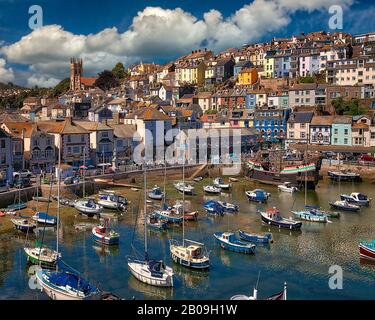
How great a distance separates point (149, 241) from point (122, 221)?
4368mm

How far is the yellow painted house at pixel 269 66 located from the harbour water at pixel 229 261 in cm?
5114

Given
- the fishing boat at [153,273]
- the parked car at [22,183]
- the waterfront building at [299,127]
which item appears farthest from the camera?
the waterfront building at [299,127]

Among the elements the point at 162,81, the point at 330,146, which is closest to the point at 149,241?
the point at 330,146

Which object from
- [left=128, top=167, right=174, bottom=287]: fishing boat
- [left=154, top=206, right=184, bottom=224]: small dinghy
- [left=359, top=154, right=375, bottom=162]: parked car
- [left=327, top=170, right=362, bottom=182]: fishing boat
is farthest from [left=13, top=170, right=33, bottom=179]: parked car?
[left=359, top=154, right=375, bottom=162]: parked car

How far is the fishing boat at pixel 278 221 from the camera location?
85.1ft

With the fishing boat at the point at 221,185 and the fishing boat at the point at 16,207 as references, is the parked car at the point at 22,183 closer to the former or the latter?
the fishing boat at the point at 16,207

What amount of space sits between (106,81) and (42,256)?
86178mm

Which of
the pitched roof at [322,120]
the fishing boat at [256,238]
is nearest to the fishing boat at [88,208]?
the fishing boat at [256,238]

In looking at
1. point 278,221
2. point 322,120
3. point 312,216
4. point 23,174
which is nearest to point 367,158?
point 322,120

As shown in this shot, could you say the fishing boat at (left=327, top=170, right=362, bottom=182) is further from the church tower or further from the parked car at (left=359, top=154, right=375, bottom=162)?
the church tower

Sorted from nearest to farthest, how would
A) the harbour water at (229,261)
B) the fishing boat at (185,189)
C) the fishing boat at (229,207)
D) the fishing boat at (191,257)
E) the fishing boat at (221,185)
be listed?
the harbour water at (229,261) < the fishing boat at (191,257) < the fishing boat at (229,207) < the fishing boat at (185,189) < the fishing boat at (221,185)

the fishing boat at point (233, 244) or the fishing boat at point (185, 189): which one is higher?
the fishing boat at point (185, 189)

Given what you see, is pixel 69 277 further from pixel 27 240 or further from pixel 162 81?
pixel 162 81

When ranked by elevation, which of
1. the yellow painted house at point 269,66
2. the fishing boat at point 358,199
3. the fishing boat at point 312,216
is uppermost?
the yellow painted house at point 269,66
